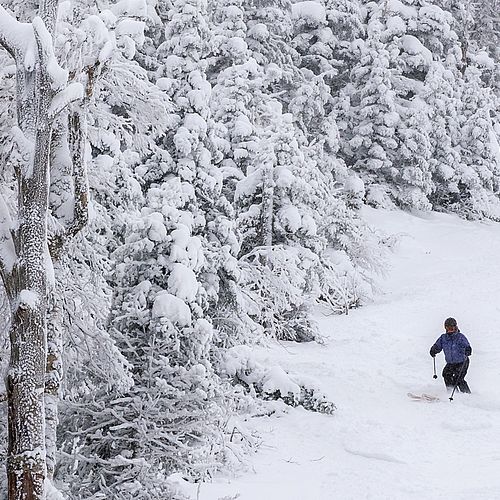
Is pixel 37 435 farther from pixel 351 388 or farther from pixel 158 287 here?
pixel 351 388

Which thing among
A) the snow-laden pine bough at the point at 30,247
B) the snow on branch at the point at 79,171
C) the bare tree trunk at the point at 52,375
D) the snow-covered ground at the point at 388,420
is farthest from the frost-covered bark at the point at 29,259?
the snow-covered ground at the point at 388,420

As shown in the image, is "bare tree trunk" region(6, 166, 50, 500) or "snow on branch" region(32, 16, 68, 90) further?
"bare tree trunk" region(6, 166, 50, 500)

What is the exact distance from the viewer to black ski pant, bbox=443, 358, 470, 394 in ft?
43.9

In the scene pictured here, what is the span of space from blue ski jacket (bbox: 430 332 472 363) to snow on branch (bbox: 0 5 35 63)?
10.2 meters

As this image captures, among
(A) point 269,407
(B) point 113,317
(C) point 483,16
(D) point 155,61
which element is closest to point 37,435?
(B) point 113,317

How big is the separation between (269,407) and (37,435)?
621cm

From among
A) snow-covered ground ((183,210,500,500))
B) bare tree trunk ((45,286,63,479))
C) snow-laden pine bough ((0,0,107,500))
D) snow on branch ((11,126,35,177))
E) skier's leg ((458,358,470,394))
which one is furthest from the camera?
skier's leg ((458,358,470,394))

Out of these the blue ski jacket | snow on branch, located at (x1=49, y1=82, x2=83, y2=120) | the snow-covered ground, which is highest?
snow on branch, located at (x1=49, y1=82, x2=83, y2=120)

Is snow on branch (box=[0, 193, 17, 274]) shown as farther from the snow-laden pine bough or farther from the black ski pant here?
the black ski pant

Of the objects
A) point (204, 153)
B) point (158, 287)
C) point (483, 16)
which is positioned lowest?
point (158, 287)

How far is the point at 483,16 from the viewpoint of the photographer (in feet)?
134

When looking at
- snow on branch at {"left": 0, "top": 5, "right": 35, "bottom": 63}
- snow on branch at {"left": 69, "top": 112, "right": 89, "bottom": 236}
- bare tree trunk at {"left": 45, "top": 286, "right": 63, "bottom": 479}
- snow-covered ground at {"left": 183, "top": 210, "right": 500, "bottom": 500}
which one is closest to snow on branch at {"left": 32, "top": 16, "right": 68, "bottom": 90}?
→ snow on branch at {"left": 0, "top": 5, "right": 35, "bottom": 63}

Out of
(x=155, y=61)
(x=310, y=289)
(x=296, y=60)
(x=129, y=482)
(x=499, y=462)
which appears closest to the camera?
(x=129, y=482)

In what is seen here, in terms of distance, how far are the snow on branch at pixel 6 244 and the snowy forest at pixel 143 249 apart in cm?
1
